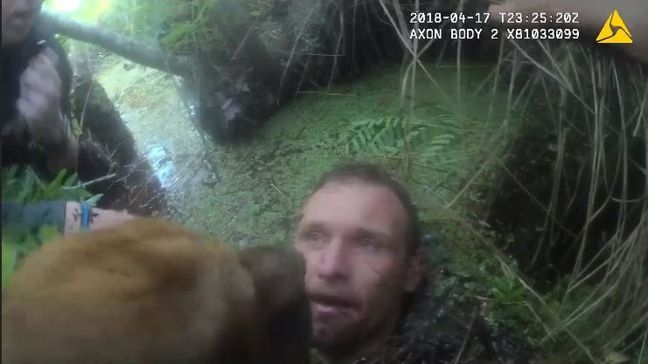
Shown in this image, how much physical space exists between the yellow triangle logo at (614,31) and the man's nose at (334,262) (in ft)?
1.66

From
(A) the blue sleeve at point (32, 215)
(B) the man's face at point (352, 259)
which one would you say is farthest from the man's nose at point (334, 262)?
(A) the blue sleeve at point (32, 215)

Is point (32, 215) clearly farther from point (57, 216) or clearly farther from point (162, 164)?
point (162, 164)

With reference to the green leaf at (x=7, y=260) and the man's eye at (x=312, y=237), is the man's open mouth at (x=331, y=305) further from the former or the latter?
the green leaf at (x=7, y=260)

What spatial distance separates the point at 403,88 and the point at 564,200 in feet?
0.93

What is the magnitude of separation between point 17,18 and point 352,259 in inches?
19.5

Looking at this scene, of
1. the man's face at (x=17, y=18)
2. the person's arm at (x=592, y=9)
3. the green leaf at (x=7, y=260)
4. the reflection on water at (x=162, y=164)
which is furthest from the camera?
the person's arm at (x=592, y=9)

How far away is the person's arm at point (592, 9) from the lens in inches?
41.9

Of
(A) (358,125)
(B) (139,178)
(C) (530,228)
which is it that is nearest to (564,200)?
(C) (530,228)

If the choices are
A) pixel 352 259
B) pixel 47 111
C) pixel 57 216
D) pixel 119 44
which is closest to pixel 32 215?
pixel 57 216

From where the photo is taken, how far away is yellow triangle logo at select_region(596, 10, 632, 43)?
1.07 m

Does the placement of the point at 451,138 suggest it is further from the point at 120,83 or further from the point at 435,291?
the point at 120,83

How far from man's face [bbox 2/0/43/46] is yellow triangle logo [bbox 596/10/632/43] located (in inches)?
30.4

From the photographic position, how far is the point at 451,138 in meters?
1.04

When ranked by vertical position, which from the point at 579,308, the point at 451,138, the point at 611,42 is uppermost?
the point at 611,42
